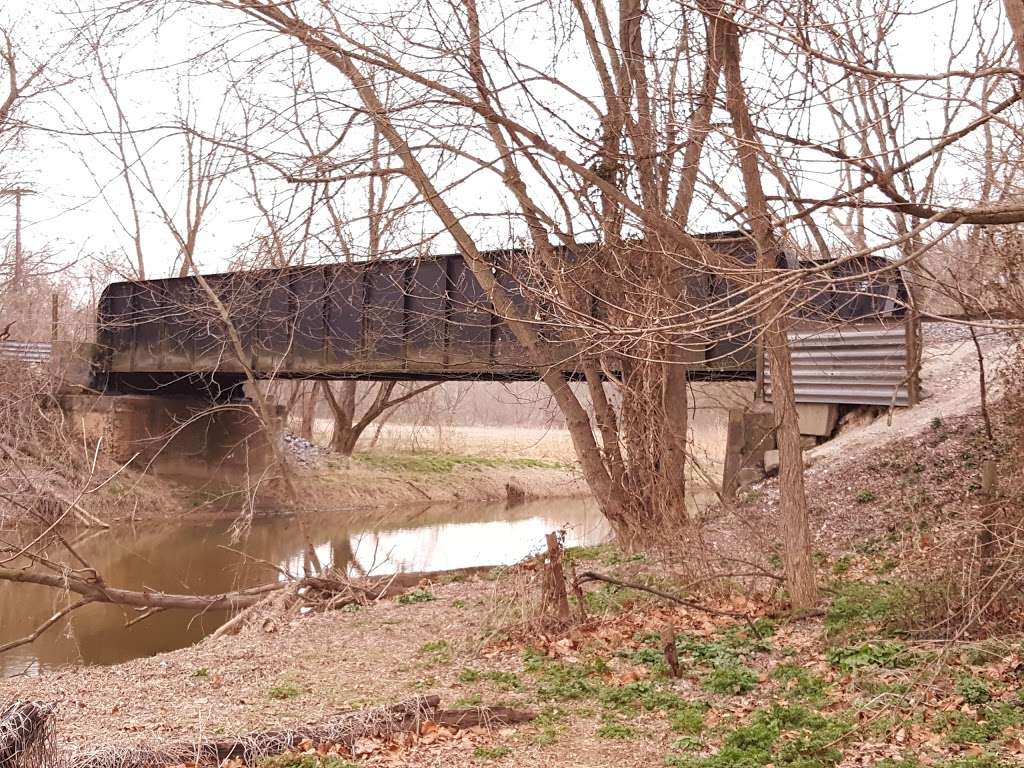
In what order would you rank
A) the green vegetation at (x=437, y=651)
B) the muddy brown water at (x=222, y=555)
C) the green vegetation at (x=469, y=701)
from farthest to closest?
the muddy brown water at (x=222, y=555), the green vegetation at (x=437, y=651), the green vegetation at (x=469, y=701)

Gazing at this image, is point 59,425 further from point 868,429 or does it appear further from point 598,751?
point 598,751

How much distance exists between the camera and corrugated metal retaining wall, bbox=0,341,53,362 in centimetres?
2691

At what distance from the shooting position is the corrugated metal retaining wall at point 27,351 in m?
26.9

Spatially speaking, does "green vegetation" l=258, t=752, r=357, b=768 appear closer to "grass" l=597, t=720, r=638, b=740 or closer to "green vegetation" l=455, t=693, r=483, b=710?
"green vegetation" l=455, t=693, r=483, b=710

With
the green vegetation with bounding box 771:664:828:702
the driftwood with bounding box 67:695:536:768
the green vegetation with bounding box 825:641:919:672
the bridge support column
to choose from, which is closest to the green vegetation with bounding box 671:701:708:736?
the green vegetation with bounding box 771:664:828:702

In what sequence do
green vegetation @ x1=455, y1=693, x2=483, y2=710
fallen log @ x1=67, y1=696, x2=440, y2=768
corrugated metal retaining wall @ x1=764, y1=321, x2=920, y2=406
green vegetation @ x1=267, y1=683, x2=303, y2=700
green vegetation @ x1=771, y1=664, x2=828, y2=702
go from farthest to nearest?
corrugated metal retaining wall @ x1=764, y1=321, x2=920, y2=406, green vegetation @ x1=267, y1=683, x2=303, y2=700, green vegetation @ x1=455, y1=693, x2=483, y2=710, green vegetation @ x1=771, y1=664, x2=828, y2=702, fallen log @ x1=67, y1=696, x2=440, y2=768

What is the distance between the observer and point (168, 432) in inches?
1120

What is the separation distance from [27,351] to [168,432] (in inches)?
164

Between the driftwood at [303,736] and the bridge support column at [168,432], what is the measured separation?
20.2 metres

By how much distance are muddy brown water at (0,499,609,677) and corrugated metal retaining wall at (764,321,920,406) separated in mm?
4370

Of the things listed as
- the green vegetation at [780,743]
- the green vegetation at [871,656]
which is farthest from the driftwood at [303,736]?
the green vegetation at [871,656]

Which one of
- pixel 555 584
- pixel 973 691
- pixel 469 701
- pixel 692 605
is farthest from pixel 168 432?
pixel 973 691

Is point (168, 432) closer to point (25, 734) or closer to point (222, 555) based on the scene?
point (222, 555)

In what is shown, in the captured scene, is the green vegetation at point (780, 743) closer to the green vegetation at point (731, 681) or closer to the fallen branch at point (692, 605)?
the green vegetation at point (731, 681)
